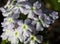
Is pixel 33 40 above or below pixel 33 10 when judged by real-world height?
below

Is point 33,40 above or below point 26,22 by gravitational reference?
below

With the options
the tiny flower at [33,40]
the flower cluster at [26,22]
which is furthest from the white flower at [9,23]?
the tiny flower at [33,40]

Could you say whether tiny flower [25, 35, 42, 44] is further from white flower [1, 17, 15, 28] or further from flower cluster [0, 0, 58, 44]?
white flower [1, 17, 15, 28]

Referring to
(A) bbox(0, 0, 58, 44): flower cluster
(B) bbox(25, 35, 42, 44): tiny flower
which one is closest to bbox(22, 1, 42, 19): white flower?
(A) bbox(0, 0, 58, 44): flower cluster

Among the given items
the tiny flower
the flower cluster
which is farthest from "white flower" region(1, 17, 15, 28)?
the tiny flower

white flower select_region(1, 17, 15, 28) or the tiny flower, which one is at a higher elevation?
white flower select_region(1, 17, 15, 28)

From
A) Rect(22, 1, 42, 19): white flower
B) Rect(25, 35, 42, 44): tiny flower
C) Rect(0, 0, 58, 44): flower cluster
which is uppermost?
Rect(22, 1, 42, 19): white flower

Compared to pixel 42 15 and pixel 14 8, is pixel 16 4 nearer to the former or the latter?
pixel 14 8

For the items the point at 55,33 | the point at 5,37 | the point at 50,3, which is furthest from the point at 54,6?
the point at 5,37
